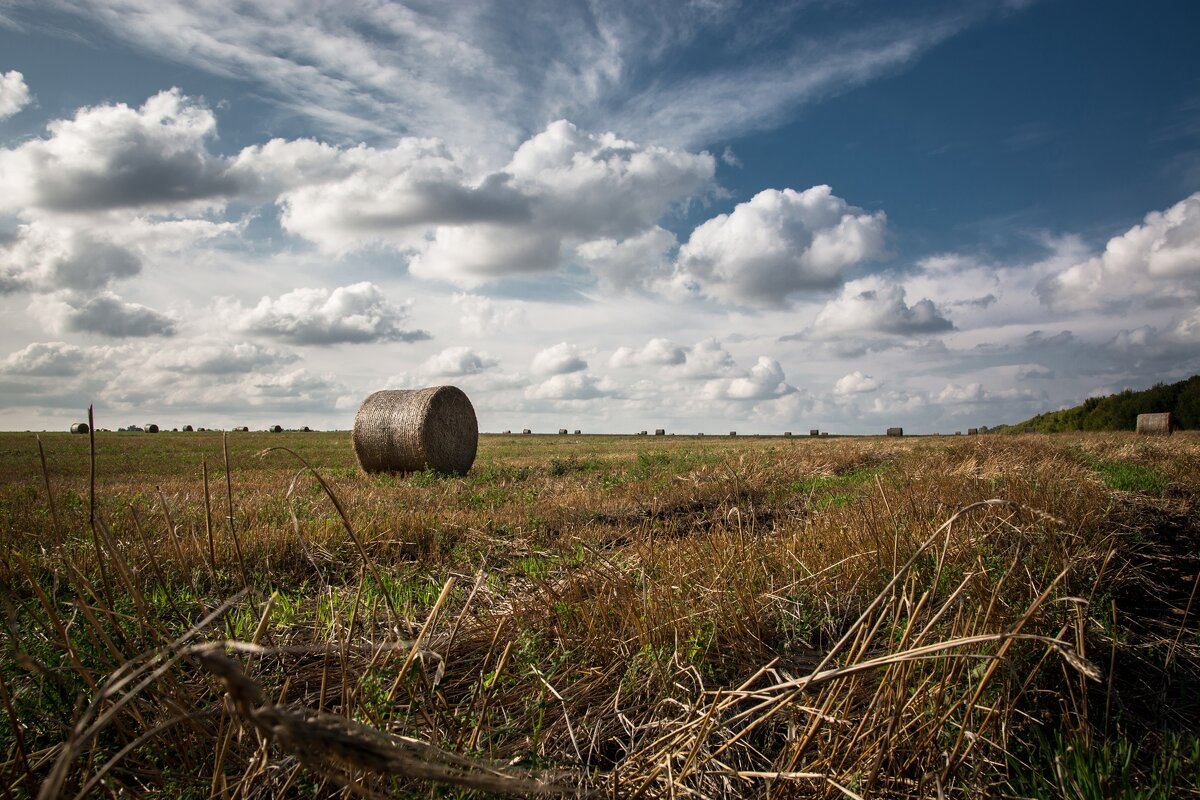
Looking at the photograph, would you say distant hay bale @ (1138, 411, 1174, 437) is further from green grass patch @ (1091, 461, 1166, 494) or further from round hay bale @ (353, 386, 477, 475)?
round hay bale @ (353, 386, 477, 475)

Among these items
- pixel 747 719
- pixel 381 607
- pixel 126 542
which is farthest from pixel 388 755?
pixel 126 542

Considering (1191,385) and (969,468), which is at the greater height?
(1191,385)

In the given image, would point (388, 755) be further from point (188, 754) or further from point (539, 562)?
point (539, 562)

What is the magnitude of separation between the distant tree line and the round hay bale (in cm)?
3688

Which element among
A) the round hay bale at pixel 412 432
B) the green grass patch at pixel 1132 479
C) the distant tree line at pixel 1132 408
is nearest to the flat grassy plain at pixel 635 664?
the green grass patch at pixel 1132 479

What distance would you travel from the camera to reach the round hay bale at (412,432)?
16.9m

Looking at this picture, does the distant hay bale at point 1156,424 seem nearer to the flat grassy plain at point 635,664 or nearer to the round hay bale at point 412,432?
the round hay bale at point 412,432

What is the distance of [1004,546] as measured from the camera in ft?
16.3

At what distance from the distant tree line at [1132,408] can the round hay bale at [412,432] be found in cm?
3688

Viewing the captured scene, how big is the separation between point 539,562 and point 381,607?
1439 mm

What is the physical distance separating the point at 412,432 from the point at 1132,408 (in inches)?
1687

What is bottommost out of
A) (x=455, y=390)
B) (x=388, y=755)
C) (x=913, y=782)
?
(x=913, y=782)

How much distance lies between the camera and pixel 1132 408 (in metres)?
41.2

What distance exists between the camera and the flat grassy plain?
200 cm
